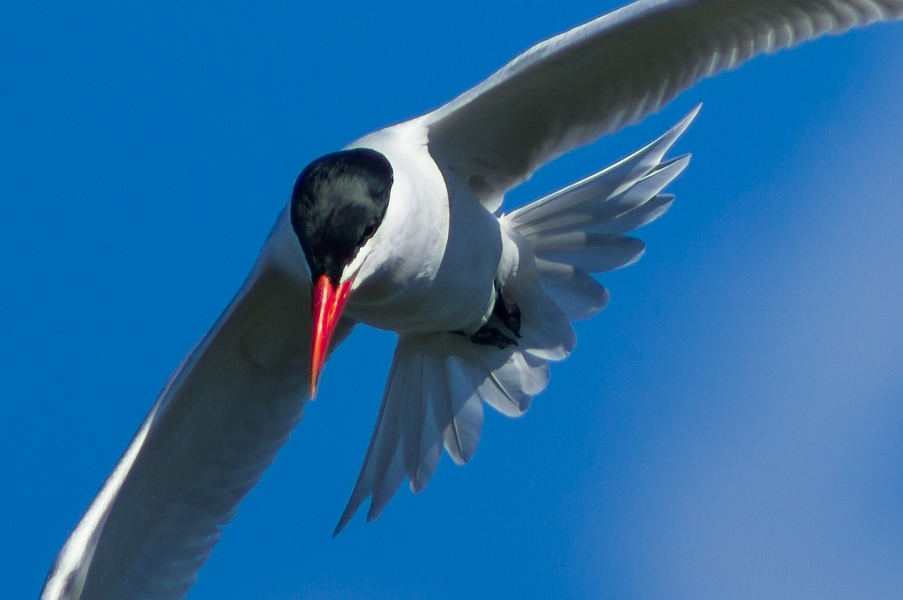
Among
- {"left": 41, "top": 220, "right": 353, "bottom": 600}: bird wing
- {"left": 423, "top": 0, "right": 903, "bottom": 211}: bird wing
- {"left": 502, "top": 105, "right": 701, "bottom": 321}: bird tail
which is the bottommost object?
{"left": 41, "top": 220, "right": 353, "bottom": 600}: bird wing

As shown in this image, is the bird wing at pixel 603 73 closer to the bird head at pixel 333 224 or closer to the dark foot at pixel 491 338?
the dark foot at pixel 491 338

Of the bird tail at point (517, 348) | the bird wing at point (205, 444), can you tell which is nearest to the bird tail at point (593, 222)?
the bird tail at point (517, 348)

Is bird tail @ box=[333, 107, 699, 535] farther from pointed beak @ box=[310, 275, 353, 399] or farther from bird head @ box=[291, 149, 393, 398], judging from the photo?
pointed beak @ box=[310, 275, 353, 399]

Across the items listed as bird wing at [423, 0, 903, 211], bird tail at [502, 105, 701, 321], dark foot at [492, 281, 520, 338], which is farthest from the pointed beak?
bird tail at [502, 105, 701, 321]

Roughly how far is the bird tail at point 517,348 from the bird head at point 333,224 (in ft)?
4.45

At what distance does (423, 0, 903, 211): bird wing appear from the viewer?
5.11 meters

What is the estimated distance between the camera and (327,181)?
15.2 ft

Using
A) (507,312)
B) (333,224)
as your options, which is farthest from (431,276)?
(507,312)

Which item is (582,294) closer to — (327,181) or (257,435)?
(257,435)

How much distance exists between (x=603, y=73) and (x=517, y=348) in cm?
128

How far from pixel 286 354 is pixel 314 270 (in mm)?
1279

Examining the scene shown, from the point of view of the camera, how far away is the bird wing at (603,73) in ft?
16.8

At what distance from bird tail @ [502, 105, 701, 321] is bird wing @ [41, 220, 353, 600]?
89 cm

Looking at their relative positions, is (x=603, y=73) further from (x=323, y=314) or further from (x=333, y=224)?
(x=323, y=314)
